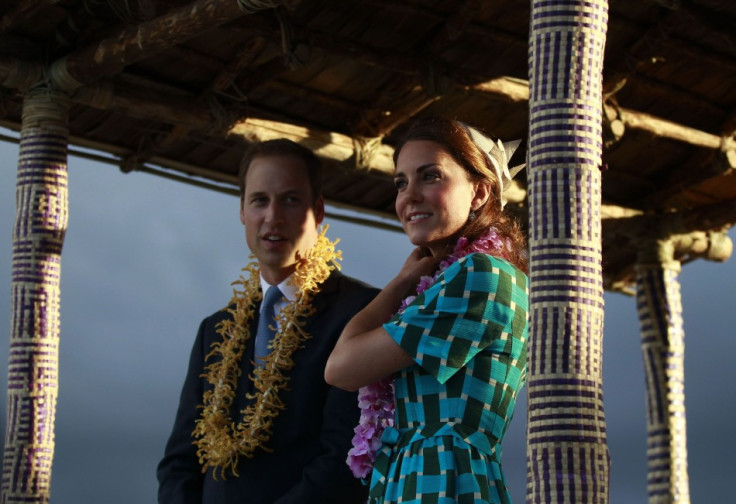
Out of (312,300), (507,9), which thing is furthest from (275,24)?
(312,300)

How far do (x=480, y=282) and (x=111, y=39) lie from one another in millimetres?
4234

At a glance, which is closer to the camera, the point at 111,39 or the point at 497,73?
the point at 111,39

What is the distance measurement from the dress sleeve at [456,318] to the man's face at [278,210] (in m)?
0.71

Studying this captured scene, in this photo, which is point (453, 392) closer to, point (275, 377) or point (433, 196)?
point (433, 196)

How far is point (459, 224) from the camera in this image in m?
3.16

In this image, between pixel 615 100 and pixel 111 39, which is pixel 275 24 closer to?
pixel 111 39

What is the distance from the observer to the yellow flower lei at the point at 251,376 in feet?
11.5

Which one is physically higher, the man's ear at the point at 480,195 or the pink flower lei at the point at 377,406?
the man's ear at the point at 480,195

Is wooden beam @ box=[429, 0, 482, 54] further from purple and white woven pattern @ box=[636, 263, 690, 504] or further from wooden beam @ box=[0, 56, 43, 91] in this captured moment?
purple and white woven pattern @ box=[636, 263, 690, 504]

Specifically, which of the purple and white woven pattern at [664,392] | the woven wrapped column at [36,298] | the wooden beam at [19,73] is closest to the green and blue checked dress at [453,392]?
the woven wrapped column at [36,298]

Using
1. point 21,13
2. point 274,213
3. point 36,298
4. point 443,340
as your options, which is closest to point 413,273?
point 443,340

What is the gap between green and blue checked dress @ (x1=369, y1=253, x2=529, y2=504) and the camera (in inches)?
114

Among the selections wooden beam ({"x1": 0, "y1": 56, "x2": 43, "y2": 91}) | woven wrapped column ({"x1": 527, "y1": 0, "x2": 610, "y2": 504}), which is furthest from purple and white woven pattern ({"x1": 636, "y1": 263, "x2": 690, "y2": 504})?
woven wrapped column ({"x1": 527, "y1": 0, "x2": 610, "y2": 504})

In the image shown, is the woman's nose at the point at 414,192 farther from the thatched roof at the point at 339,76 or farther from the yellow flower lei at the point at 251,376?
the thatched roof at the point at 339,76
